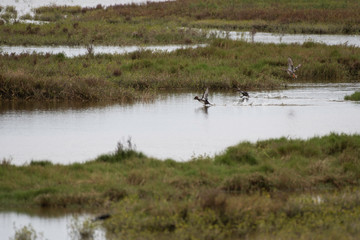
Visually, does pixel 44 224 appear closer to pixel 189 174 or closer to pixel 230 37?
pixel 189 174

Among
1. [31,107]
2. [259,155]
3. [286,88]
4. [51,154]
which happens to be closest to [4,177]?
[51,154]

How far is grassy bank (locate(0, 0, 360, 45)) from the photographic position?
129 ft

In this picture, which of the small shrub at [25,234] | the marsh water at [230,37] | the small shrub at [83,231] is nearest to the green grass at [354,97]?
the marsh water at [230,37]

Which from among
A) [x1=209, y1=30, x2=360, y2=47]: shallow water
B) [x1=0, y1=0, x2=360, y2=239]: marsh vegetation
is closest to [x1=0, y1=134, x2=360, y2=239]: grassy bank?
[x1=0, y1=0, x2=360, y2=239]: marsh vegetation

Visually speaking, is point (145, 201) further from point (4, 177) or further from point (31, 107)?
point (31, 107)

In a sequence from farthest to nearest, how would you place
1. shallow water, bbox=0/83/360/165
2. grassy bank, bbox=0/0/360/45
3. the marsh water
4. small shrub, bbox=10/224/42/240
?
→ 1. grassy bank, bbox=0/0/360/45
2. the marsh water
3. shallow water, bbox=0/83/360/165
4. small shrub, bbox=10/224/42/240

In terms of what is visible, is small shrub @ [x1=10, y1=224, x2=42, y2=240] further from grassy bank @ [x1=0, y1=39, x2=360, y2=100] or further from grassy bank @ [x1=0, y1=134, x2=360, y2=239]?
grassy bank @ [x1=0, y1=39, x2=360, y2=100]

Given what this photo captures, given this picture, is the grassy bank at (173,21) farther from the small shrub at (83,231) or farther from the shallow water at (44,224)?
the small shrub at (83,231)

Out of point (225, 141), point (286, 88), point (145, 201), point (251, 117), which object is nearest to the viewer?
point (145, 201)

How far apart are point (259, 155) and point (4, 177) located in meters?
5.14

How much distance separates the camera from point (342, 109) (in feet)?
69.3

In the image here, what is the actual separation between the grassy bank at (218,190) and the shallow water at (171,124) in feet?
4.96

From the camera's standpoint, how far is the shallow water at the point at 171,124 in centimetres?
1515

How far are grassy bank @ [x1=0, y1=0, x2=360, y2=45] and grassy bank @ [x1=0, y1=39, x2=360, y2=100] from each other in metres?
10.4
